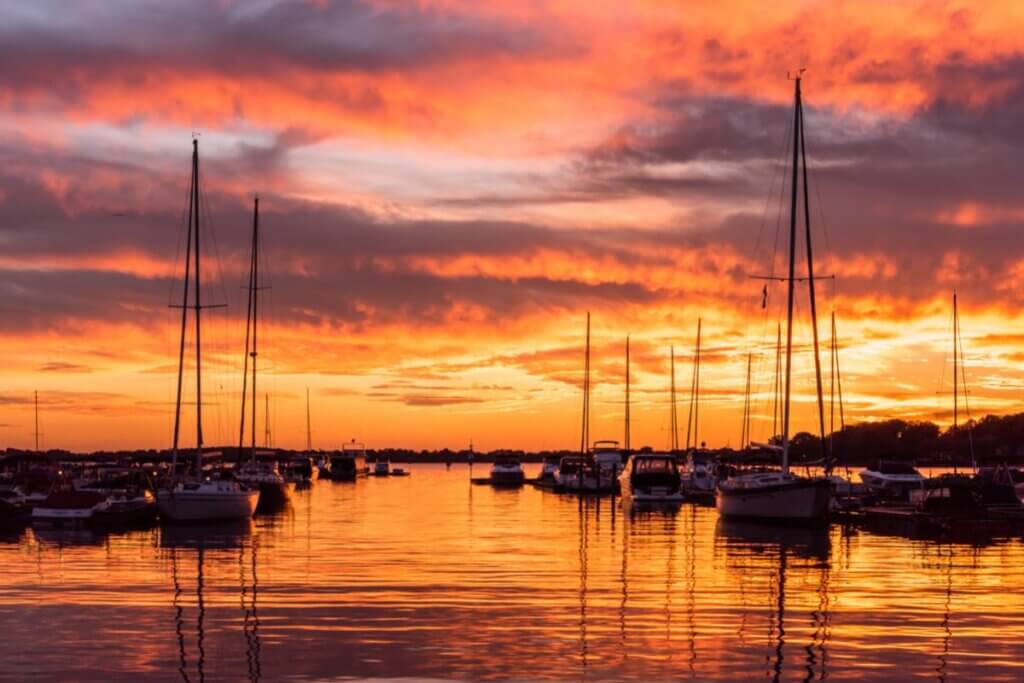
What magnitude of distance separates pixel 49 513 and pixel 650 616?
40.4m

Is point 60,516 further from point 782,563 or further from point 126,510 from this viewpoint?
point 782,563

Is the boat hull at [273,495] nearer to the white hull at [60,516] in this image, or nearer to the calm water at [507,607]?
the white hull at [60,516]

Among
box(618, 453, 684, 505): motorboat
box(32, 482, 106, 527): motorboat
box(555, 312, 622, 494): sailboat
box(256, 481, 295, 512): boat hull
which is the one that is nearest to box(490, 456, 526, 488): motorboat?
box(555, 312, 622, 494): sailboat

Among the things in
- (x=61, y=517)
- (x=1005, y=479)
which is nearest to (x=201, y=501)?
(x=61, y=517)

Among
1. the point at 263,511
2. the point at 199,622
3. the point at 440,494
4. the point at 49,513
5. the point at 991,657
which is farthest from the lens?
the point at 440,494

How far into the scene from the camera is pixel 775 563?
44312mm

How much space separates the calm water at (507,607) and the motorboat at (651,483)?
90.3 ft

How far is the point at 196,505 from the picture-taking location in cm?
6269

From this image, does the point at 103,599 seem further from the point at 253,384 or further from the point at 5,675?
the point at 253,384

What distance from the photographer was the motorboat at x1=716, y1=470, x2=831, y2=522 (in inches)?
2386

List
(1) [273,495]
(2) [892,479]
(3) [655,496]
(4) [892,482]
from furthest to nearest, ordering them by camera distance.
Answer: (2) [892,479] < (4) [892,482] < (1) [273,495] < (3) [655,496]

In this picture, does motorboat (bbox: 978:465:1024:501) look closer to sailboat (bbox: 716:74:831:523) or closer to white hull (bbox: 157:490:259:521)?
sailboat (bbox: 716:74:831:523)

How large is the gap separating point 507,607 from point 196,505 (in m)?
34.6

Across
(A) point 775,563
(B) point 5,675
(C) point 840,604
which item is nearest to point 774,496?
(A) point 775,563
